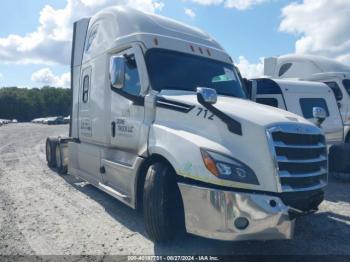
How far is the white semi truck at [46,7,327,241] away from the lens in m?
3.85

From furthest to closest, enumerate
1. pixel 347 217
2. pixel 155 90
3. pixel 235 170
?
pixel 347 217 < pixel 155 90 < pixel 235 170

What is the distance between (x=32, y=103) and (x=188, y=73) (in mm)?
85939

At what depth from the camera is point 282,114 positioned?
4551mm

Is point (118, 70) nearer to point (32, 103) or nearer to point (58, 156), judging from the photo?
point (58, 156)

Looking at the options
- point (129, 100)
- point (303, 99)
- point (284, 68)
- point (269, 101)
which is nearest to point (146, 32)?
point (129, 100)

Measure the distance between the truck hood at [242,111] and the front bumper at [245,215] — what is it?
89 centimetres

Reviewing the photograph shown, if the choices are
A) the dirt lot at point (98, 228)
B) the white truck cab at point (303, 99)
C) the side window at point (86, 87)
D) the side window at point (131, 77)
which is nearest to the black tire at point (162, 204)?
the dirt lot at point (98, 228)

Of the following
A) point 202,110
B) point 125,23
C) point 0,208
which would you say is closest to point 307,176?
point 202,110

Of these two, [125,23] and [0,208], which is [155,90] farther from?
[0,208]

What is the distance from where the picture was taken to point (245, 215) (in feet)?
12.3

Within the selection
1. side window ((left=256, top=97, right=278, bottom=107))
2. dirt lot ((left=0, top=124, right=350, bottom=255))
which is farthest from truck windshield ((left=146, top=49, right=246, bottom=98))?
side window ((left=256, top=97, right=278, bottom=107))

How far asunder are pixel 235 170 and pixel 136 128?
6.35 feet

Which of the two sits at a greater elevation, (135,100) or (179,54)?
(179,54)

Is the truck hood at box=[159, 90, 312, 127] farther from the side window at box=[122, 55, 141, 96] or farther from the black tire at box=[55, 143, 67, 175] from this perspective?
the black tire at box=[55, 143, 67, 175]
